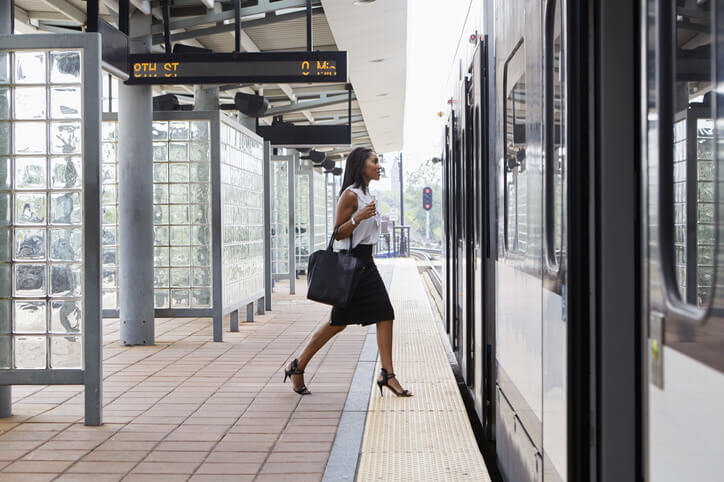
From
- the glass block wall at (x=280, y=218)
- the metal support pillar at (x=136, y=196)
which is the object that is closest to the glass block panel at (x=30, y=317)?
the metal support pillar at (x=136, y=196)

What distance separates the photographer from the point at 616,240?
1.87m

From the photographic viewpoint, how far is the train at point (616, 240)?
1427 millimetres

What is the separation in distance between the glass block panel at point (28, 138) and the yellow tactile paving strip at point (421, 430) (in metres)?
2.58

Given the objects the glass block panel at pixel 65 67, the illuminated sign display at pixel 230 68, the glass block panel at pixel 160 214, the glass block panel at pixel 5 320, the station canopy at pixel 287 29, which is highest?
the station canopy at pixel 287 29

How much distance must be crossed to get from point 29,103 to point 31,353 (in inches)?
59.4

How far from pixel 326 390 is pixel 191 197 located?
A: 11.6 ft

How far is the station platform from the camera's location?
4.09 meters

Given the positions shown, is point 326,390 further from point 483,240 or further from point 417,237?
point 417,237

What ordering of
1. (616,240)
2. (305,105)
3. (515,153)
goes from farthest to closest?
(305,105) < (515,153) < (616,240)

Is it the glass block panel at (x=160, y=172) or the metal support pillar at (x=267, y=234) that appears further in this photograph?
the metal support pillar at (x=267, y=234)

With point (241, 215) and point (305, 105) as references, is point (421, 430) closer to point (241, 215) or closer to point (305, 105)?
point (241, 215)

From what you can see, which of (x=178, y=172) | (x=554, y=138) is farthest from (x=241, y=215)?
(x=554, y=138)

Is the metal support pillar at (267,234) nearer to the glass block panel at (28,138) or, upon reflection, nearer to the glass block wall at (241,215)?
the glass block wall at (241,215)

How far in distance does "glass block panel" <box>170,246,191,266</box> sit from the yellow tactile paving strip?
248 centimetres
